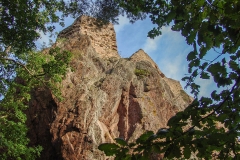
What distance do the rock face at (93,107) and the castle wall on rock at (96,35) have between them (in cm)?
245

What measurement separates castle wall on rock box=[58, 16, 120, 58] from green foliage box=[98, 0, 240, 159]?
22.1 m

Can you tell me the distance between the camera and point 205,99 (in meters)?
2.83

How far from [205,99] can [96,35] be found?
24266 mm

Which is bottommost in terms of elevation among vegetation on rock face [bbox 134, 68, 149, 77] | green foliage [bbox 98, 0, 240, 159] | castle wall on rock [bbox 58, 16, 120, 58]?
green foliage [bbox 98, 0, 240, 159]

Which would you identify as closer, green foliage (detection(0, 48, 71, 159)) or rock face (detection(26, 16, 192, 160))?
green foliage (detection(0, 48, 71, 159))

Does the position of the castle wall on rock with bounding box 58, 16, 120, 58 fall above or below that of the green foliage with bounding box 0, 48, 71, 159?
above

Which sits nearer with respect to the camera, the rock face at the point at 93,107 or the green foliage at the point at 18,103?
the green foliage at the point at 18,103

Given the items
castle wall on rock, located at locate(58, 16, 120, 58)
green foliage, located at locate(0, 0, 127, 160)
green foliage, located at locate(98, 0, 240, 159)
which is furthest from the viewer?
castle wall on rock, located at locate(58, 16, 120, 58)

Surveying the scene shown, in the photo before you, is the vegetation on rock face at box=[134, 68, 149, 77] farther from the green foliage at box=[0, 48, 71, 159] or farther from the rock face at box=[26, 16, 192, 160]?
the green foliage at box=[0, 48, 71, 159]

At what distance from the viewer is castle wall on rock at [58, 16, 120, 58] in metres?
25.4

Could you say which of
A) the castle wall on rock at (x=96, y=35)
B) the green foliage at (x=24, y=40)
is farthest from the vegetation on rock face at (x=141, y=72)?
the green foliage at (x=24, y=40)

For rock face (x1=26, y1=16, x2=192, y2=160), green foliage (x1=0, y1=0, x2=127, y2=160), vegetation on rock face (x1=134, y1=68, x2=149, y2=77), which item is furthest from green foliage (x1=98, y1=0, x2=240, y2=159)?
vegetation on rock face (x1=134, y1=68, x2=149, y2=77)

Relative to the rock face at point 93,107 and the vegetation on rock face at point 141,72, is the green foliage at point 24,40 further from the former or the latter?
the vegetation on rock face at point 141,72

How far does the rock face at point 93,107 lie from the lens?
46.3ft
